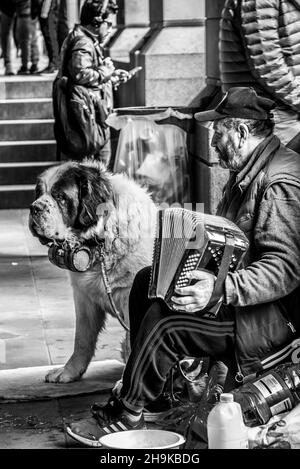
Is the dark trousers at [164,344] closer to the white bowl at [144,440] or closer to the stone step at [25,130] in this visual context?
the white bowl at [144,440]

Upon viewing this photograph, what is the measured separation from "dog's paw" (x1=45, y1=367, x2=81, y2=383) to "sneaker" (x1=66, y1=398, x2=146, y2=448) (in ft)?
3.34

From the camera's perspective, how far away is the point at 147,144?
9.95 metres

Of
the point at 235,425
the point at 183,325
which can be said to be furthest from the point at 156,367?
the point at 235,425

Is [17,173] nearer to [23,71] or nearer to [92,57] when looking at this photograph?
[92,57]

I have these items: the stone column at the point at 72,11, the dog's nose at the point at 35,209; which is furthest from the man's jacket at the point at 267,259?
the stone column at the point at 72,11

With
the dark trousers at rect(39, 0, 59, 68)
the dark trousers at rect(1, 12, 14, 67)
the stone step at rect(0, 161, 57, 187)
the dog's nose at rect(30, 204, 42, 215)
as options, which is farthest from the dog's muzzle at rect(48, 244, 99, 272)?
the dark trousers at rect(1, 12, 14, 67)

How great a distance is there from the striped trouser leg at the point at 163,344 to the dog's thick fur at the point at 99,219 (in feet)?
3.29

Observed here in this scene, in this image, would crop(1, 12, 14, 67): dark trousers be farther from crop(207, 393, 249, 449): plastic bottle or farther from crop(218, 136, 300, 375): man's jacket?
crop(207, 393, 249, 449): plastic bottle

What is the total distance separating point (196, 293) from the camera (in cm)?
466

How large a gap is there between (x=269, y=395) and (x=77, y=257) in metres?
1.40

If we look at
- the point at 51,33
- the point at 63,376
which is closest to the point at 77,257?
the point at 63,376

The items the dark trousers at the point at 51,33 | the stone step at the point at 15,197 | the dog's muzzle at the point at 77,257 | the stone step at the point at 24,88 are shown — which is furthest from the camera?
the dark trousers at the point at 51,33

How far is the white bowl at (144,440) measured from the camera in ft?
15.3
